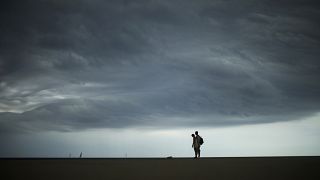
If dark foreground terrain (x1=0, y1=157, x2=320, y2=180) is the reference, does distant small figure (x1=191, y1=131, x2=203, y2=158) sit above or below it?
above

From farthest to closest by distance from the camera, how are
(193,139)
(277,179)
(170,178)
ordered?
(193,139), (170,178), (277,179)

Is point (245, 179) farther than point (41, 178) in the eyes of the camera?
No

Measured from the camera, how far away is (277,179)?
10742 mm

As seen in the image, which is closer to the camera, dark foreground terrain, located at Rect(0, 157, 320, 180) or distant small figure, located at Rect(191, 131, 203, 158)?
dark foreground terrain, located at Rect(0, 157, 320, 180)

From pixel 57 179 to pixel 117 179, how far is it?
6.60 ft

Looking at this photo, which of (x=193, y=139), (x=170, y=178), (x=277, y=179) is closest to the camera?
(x=277, y=179)

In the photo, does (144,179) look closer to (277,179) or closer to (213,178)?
(213,178)

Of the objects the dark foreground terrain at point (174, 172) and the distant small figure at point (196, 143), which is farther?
the distant small figure at point (196, 143)

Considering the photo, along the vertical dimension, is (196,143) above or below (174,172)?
above

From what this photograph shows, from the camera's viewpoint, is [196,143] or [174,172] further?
[196,143]

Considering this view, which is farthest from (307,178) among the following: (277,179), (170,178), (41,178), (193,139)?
(193,139)

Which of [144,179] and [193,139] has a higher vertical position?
[193,139]

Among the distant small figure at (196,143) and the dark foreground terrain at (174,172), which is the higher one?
the distant small figure at (196,143)

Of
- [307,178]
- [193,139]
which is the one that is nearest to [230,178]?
[307,178]
